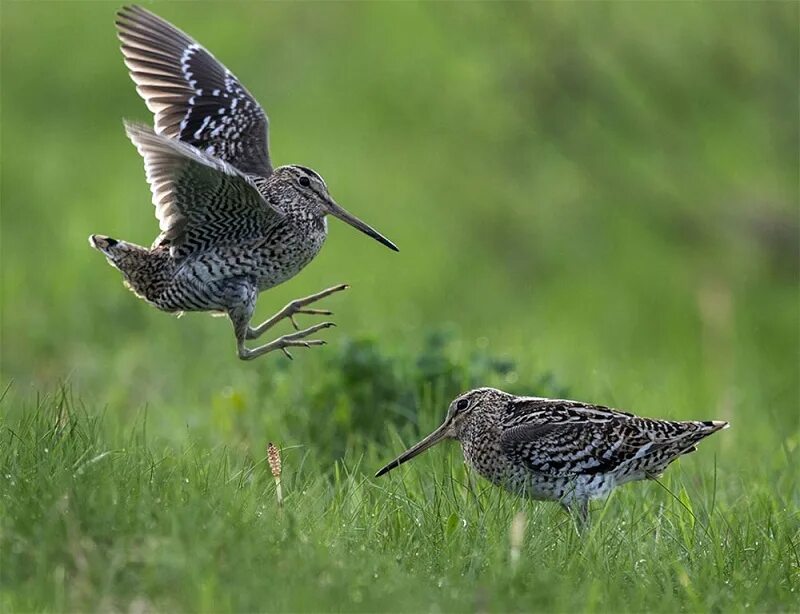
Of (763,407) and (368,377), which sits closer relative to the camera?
(368,377)

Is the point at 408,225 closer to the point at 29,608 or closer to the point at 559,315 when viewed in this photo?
the point at 559,315

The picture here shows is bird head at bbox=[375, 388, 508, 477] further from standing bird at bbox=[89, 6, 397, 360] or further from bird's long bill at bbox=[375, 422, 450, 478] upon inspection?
standing bird at bbox=[89, 6, 397, 360]

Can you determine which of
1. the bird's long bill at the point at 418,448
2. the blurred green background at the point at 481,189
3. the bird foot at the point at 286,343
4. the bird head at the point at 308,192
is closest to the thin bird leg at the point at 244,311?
the bird foot at the point at 286,343

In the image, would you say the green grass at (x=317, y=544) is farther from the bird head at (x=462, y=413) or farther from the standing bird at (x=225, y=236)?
the standing bird at (x=225, y=236)

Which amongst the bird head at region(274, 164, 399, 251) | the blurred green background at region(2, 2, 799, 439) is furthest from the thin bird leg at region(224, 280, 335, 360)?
the blurred green background at region(2, 2, 799, 439)

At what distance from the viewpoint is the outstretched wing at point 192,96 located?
7.82 m

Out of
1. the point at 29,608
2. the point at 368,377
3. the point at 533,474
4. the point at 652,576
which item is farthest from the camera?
the point at 368,377

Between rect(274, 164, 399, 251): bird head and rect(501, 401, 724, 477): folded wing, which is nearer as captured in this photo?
rect(501, 401, 724, 477): folded wing

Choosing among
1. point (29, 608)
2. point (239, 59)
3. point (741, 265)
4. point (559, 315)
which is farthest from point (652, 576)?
point (239, 59)

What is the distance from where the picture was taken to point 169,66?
808cm

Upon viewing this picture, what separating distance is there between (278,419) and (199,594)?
3975 mm

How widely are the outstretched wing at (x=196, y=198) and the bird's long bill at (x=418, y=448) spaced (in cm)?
122

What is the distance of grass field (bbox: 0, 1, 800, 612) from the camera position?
546 centimetres

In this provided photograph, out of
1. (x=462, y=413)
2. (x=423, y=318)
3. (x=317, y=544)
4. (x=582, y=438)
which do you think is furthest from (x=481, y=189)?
(x=317, y=544)
